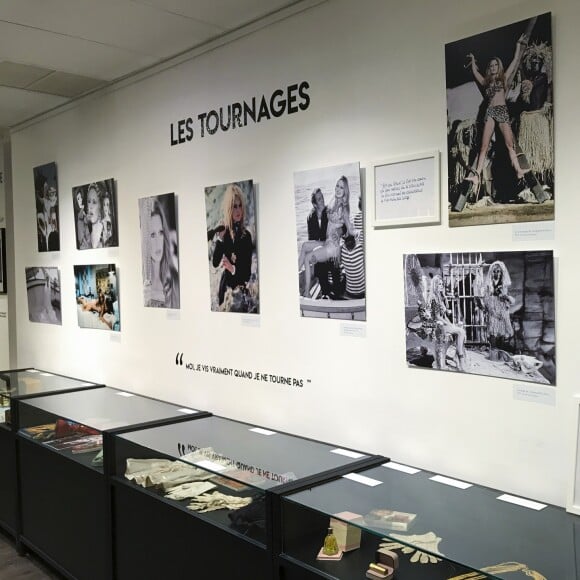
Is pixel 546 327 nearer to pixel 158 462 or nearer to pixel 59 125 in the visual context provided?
pixel 158 462

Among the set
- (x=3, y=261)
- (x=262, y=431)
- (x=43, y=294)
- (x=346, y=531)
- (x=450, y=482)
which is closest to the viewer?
(x=346, y=531)

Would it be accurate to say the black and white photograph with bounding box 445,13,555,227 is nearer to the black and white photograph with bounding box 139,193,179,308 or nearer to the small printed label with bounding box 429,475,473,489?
the small printed label with bounding box 429,475,473,489

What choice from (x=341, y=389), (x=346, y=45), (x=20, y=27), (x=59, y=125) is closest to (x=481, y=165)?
(x=346, y=45)

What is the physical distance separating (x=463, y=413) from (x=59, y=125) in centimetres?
400

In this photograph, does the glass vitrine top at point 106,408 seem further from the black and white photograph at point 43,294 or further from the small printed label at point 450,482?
the small printed label at point 450,482

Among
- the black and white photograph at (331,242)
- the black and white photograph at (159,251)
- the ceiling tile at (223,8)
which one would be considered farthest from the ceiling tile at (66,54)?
the black and white photograph at (331,242)

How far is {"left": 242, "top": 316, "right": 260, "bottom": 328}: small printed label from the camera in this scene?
11.6ft

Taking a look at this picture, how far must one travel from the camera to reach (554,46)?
7.46ft

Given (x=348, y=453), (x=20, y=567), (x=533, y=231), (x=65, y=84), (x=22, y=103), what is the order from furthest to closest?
(x=22, y=103) → (x=65, y=84) → (x=20, y=567) → (x=348, y=453) → (x=533, y=231)

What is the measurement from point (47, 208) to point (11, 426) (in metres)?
1.91

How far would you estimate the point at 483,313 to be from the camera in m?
2.51

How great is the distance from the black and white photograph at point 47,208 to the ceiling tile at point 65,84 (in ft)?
2.20

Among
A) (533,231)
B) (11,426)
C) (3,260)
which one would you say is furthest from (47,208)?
(533,231)

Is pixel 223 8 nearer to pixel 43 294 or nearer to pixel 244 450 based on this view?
pixel 244 450
